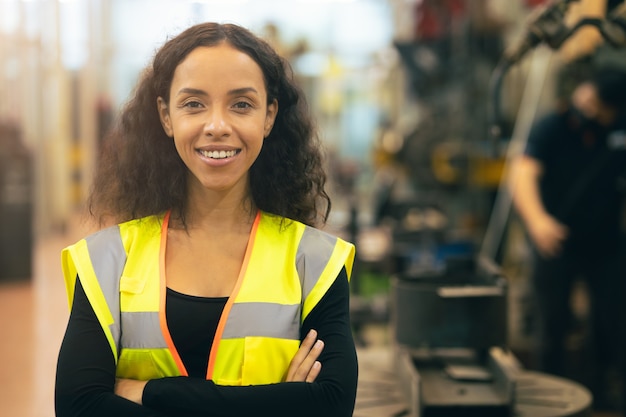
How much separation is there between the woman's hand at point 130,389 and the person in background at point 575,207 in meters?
2.26

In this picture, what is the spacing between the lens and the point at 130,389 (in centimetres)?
144

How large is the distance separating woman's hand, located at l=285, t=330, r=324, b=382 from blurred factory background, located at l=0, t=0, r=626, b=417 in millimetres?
574

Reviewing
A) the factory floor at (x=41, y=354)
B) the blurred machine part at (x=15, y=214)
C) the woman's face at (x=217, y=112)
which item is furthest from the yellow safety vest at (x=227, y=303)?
the blurred machine part at (x=15, y=214)

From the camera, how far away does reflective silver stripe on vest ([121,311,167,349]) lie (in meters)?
1.44

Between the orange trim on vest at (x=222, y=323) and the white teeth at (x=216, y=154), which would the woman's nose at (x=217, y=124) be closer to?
the white teeth at (x=216, y=154)

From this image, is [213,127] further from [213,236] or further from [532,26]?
[532,26]

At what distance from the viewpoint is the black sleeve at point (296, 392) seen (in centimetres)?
140

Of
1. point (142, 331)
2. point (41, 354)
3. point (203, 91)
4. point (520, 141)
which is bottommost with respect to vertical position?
point (41, 354)

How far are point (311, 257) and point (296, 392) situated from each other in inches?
9.9

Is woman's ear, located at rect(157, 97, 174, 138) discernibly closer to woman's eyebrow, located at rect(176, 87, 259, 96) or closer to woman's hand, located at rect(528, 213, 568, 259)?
woman's eyebrow, located at rect(176, 87, 259, 96)

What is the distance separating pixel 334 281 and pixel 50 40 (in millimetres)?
9602

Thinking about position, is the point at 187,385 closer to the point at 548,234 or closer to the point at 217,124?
the point at 217,124

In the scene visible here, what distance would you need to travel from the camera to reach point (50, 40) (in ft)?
33.7

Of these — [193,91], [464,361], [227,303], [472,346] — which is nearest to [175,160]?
[193,91]
